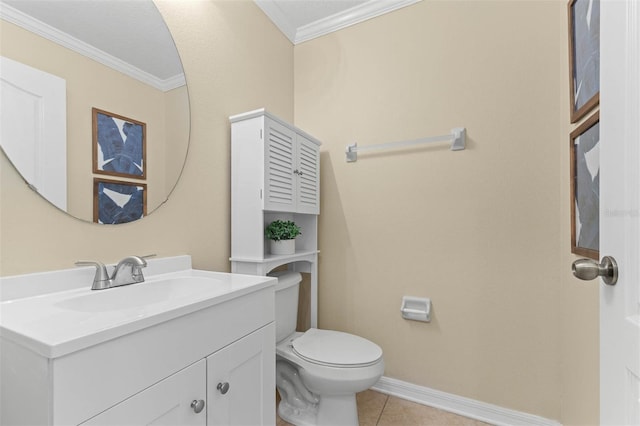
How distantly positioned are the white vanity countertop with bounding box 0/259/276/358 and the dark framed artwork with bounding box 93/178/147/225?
204 millimetres

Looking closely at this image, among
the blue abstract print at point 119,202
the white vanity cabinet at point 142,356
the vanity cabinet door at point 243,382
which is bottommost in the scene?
the vanity cabinet door at point 243,382

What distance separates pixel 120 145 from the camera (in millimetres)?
1100

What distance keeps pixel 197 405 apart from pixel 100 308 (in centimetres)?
43

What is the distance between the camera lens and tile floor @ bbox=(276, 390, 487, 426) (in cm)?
154

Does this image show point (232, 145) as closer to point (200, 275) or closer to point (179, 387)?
point (200, 275)

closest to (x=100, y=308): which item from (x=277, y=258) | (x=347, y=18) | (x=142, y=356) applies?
(x=142, y=356)

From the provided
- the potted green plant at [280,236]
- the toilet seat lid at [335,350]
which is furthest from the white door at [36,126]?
the toilet seat lid at [335,350]

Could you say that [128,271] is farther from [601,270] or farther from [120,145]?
[601,270]

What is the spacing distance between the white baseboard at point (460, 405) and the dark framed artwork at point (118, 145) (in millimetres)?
1752

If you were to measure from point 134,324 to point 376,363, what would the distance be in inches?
42.7

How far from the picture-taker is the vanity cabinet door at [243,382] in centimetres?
85

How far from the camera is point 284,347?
1516 mm

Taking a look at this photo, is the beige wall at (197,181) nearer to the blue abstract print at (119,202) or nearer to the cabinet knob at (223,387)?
the blue abstract print at (119,202)

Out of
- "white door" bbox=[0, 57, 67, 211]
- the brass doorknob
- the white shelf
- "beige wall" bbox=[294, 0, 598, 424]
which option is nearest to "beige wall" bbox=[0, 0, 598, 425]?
"beige wall" bbox=[294, 0, 598, 424]
